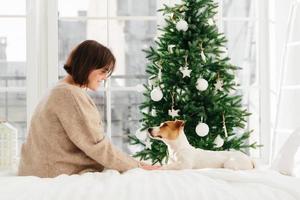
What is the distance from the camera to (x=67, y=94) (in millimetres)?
2342

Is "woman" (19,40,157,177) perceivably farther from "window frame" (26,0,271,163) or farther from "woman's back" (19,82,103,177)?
"window frame" (26,0,271,163)

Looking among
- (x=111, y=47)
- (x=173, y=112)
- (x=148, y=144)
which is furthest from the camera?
(x=111, y=47)

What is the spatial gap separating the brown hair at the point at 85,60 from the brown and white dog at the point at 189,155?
424mm

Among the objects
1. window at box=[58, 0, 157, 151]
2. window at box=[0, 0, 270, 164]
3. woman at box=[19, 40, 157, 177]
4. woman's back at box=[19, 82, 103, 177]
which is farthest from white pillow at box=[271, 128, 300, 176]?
window at box=[58, 0, 157, 151]

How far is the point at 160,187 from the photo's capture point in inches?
72.2

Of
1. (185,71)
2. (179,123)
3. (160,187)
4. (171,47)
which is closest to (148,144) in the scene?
(185,71)

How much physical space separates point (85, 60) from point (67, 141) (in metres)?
0.39

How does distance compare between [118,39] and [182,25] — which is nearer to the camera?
[182,25]

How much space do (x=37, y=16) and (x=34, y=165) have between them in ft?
6.61

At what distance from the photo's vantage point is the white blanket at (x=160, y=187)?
1.79 metres

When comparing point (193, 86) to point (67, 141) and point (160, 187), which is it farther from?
point (160, 187)

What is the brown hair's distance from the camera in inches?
97.7

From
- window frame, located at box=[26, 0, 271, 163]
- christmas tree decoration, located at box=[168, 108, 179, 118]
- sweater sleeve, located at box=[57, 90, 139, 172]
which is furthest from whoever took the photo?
window frame, located at box=[26, 0, 271, 163]

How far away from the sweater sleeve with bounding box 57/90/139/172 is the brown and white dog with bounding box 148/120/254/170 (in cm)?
30
